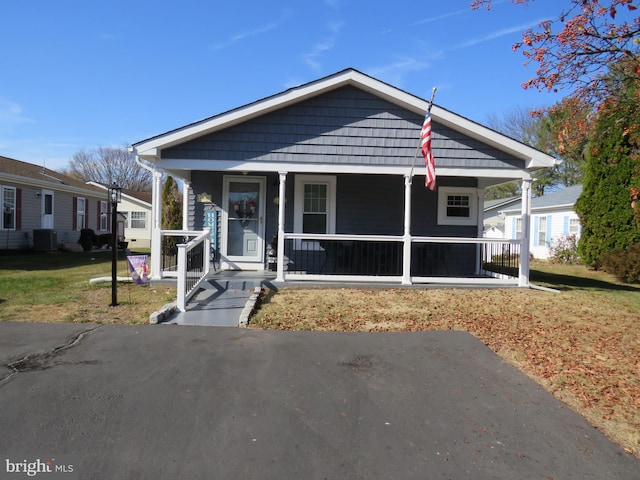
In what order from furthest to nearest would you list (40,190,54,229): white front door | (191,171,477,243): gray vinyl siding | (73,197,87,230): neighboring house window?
(73,197,87,230): neighboring house window
(40,190,54,229): white front door
(191,171,477,243): gray vinyl siding

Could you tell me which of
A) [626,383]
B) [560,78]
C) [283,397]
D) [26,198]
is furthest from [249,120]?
[26,198]

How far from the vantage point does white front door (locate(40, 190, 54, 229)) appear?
19.9 m

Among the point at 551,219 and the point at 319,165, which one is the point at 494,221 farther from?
the point at 319,165

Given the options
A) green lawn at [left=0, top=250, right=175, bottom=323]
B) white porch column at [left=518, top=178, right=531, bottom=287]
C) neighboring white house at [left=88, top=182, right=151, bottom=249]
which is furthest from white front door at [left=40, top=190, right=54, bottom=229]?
white porch column at [left=518, top=178, right=531, bottom=287]

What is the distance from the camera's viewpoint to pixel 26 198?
61.8 ft

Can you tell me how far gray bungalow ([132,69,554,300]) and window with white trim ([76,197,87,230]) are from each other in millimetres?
15285

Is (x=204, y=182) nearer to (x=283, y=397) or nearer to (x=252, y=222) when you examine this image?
(x=252, y=222)

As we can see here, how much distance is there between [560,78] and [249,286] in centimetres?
643

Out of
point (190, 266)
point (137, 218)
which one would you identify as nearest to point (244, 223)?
point (190, 266)

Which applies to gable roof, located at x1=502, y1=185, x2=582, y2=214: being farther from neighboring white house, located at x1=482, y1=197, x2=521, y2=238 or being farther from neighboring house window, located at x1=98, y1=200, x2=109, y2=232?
neighboring house window, located at x1=98, y1=200, x2=109, y2=232

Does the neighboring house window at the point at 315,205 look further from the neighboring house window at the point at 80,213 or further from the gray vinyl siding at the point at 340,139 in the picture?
the neighboring house window at the point at 80,213

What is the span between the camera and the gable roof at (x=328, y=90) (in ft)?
29.6

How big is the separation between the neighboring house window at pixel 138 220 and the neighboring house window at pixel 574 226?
2669 cm

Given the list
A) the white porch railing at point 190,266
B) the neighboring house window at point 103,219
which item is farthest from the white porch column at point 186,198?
the neighboring house window at point 103,219
